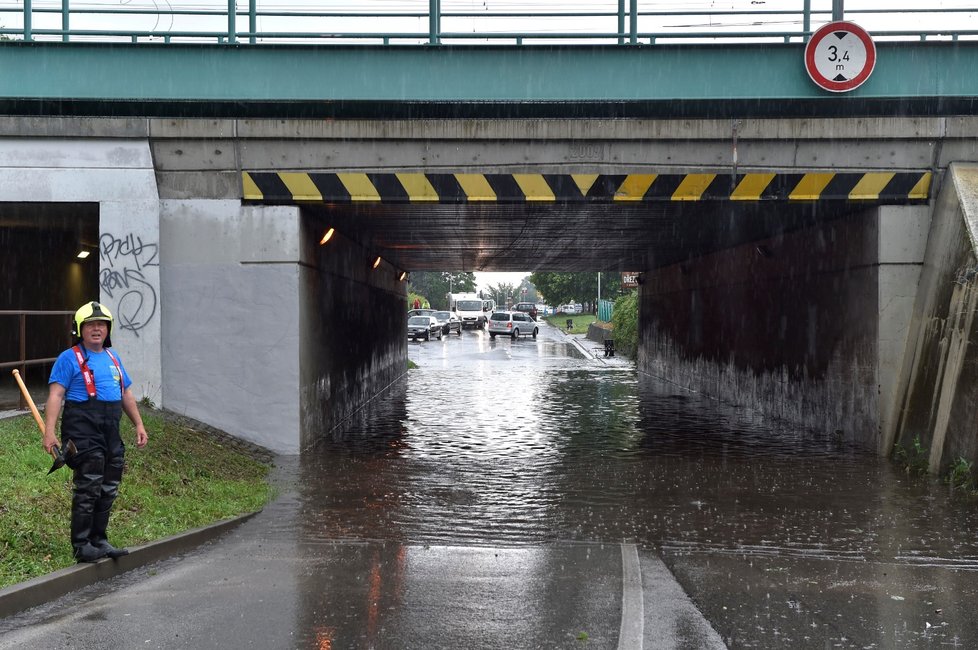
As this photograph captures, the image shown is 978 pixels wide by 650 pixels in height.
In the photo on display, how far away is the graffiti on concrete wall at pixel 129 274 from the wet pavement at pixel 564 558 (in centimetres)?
260

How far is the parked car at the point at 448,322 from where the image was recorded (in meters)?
58.3

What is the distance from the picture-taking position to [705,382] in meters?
21.4

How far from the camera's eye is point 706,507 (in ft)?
29.4

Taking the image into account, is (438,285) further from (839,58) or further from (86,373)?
(86,373)

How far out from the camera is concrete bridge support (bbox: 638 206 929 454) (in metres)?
11.8

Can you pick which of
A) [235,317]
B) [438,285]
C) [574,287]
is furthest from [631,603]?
[438,285]

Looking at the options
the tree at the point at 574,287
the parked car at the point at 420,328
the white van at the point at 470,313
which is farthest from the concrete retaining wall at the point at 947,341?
the tree at the point at 574,287

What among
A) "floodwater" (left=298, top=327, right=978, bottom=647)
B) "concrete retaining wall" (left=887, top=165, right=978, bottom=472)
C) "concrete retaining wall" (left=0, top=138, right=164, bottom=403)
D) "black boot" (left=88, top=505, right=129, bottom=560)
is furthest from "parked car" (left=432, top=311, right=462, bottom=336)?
"black boot" (left=88, top=505, right=129, bottom=560)

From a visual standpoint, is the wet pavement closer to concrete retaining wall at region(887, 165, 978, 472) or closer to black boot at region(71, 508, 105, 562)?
black boot at region(71, 508, 105, 562)

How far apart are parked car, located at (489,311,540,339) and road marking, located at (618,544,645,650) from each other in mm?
46784

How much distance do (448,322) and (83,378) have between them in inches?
2143

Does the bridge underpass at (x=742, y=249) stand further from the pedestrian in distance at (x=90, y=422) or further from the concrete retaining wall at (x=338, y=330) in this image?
the pedestrian in distance at (x=90, y=422)

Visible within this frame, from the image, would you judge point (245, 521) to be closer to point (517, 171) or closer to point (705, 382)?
point (517, 171)

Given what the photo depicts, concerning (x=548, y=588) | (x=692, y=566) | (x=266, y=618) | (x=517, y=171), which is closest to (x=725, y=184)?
(x=517, y=171)
